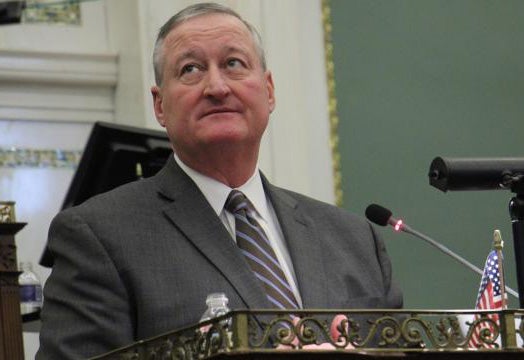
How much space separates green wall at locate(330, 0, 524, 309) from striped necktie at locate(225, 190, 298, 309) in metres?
4.12

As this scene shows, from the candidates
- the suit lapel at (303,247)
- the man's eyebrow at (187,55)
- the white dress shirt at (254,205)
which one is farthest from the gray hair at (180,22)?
the suit lapel at (303,247)

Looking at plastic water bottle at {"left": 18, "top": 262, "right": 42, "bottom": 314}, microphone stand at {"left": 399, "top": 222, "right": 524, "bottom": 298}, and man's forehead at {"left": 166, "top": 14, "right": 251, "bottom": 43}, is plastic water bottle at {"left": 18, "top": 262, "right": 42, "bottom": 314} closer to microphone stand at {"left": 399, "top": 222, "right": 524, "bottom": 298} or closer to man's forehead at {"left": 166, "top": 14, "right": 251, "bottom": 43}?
microphone stand at {"left": 399, "top": 222, "right": 524, "bottom": 298}

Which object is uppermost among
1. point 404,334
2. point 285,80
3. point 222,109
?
point 285,80

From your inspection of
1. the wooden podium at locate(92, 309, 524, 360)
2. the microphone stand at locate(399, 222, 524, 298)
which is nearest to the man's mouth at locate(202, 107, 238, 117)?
the wooden podium at locate(92, 309, 524, 360)

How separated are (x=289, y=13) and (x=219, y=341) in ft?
17.4

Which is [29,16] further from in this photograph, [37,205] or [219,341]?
[219,341]

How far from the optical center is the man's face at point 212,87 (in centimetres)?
326

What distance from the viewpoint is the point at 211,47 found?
3.32 m

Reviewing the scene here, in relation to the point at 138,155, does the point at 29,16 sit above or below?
above

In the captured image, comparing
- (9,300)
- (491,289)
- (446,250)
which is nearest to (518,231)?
(491,289)

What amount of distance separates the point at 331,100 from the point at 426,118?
51cm

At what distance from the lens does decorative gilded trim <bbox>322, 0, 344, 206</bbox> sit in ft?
24.4

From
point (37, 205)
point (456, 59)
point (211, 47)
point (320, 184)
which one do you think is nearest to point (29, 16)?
point (37, 205)

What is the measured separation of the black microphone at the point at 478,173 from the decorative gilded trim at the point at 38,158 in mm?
3947
